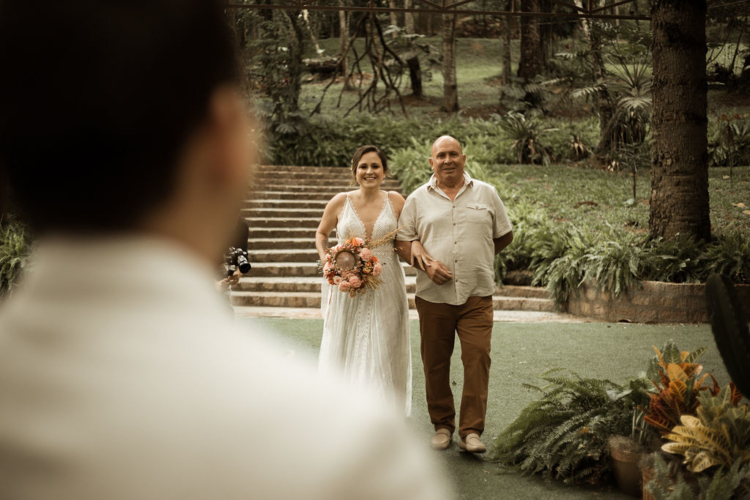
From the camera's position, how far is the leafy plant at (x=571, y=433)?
4.49 metres

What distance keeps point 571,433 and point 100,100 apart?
4.49 m

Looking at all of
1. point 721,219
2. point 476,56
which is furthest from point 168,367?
point 476,56

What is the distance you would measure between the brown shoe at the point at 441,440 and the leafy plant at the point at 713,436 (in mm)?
1994

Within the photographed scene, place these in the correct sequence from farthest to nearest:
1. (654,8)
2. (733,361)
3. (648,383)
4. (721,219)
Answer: (721,219) < (654,8) < (648,383) < (733,361)

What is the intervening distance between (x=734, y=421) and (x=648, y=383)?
A: 3.54 feet

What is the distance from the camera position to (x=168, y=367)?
51 cm

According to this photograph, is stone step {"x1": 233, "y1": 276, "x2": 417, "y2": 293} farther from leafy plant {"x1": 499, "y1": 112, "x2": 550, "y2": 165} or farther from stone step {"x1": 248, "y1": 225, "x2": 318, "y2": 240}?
leafy plant {"x1": 499, "y1": 112, "x2": 550, "y2": 165}

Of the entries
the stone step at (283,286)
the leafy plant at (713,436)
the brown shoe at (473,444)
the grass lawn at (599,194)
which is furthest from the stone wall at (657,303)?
the leafy plant at (713,436)

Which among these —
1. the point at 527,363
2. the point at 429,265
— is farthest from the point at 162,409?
the point at 527,363

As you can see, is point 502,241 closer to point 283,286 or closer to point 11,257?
point 283,286

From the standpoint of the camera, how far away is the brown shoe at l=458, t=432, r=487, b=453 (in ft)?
16.7

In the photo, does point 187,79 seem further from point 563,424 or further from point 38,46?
point 563,424

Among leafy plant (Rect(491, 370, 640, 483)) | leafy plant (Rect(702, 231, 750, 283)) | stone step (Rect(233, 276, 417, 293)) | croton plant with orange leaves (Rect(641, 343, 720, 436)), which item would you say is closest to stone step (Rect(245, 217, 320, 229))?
stone step (Rect(233, 276, 417, 293))

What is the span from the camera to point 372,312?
237 inches
